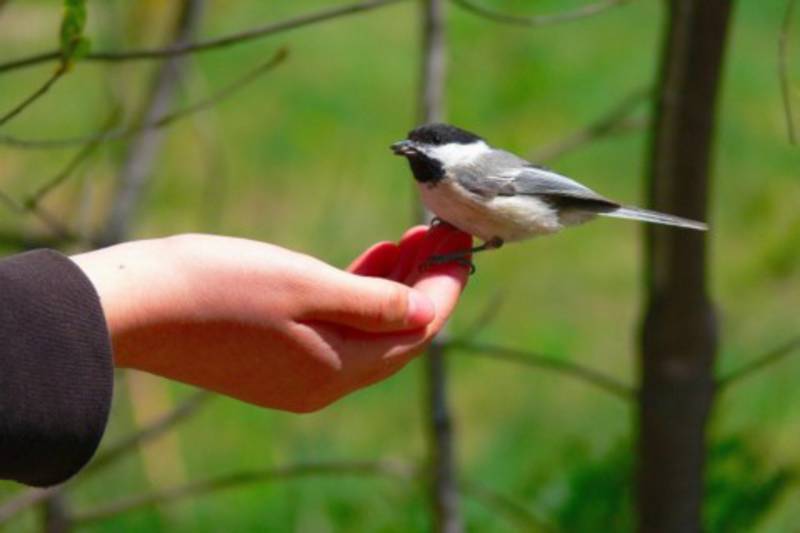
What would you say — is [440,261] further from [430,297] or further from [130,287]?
[130,287]

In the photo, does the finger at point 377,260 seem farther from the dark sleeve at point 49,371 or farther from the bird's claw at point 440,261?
the dark sleeve at point 49,371

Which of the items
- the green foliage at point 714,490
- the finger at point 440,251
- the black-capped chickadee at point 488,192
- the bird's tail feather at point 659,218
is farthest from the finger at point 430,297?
the green foliage at point 714,490

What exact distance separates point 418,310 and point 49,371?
443mm

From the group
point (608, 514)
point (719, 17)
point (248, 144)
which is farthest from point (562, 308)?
point (719, 17)

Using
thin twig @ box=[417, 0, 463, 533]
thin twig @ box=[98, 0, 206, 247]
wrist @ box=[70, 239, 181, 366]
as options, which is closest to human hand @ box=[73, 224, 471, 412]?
wrist @ box=[70, 239, 181, 366]

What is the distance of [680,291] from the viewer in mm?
2324

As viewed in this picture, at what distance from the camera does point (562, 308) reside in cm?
463

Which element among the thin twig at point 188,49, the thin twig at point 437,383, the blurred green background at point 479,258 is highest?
the thin twig at point 188,49

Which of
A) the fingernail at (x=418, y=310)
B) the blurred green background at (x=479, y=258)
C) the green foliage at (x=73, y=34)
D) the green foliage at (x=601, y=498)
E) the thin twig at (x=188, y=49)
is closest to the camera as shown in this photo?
the green foliage at (x=73, y=34)

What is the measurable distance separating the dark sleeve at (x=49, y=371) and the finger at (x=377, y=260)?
1.74 feet

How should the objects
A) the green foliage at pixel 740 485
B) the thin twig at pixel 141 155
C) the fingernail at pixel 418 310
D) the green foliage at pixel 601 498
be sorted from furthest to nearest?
1. the green foliage at pixel 601 498
2. the green foliage at pixel 740 485
3. the thin twig at pixel 141 155
4. the fingernail at pixel 418 310

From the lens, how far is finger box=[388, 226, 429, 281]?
207cm

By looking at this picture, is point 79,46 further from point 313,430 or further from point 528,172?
point 313,430

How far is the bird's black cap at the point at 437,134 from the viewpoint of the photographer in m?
2.19
